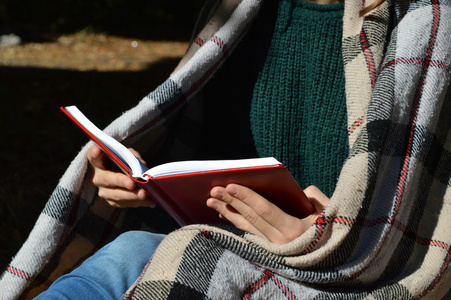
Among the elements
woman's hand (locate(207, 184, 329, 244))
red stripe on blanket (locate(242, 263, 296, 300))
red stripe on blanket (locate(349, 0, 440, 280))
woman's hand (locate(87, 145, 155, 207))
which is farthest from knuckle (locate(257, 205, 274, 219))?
woman's hand (locate(87, 145, 155, 207))

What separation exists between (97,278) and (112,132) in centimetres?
41

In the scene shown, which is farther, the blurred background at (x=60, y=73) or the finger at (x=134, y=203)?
the blurred background at (x=60, y=73)

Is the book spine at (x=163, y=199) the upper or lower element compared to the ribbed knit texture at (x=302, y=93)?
lower

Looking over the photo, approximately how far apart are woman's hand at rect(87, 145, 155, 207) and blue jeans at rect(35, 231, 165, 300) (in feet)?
0.32

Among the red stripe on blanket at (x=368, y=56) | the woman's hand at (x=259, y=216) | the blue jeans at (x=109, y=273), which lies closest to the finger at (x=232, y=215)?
the woman's hand at (x=259, y=216)

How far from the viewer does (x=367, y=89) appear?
137 centimetres

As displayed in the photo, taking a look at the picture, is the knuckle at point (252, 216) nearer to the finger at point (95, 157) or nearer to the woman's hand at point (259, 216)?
the woman's hand at point (259, 216)

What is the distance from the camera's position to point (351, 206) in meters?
1.19

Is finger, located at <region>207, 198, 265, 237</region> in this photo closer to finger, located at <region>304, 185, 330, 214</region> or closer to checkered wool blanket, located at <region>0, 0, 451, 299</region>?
checkered wool blanket, located at <region>0, 0, 451, 299</region>

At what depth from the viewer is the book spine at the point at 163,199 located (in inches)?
48.2

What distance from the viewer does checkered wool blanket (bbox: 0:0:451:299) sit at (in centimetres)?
114

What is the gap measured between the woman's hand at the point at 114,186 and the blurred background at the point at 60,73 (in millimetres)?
1058

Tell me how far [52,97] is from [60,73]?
1.94ft

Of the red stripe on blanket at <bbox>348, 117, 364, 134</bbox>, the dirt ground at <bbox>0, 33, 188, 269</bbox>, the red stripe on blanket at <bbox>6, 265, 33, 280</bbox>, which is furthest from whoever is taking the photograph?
the dirt ground at <bbox>0, 33, 188, 269</bbox>
